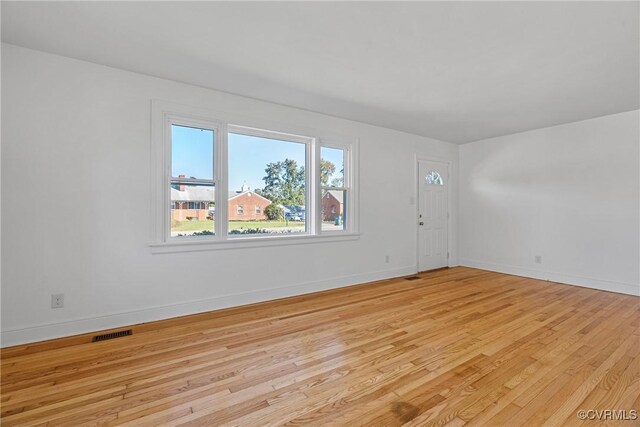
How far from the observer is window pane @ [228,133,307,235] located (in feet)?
12.2

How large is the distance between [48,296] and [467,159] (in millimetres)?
6838

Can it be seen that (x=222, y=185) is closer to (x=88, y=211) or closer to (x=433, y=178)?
(x=88, y=211)

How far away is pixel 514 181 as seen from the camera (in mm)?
5355

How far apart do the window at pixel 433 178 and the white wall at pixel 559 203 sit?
642 mm

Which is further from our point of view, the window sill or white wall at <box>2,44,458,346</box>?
the window sill

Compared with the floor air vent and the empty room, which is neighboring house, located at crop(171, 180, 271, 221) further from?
the floor air vent

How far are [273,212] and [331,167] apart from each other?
1.18 metres

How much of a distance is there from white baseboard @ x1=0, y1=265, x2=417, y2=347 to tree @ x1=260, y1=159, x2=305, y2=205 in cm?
121

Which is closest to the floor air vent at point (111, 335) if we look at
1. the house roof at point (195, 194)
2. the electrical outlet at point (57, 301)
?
the electrical outlet at point (57, 301)

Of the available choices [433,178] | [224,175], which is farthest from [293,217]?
[433,178]

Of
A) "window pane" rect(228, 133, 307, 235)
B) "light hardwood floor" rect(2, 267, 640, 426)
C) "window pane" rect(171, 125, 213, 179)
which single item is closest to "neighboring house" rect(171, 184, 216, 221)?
"window pane" rect(171, 125, 213, 179)

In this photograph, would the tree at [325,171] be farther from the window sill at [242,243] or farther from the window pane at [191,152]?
the window pane at [191,152]

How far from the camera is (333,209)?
4520 millimetres

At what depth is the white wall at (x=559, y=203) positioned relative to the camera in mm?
4156
